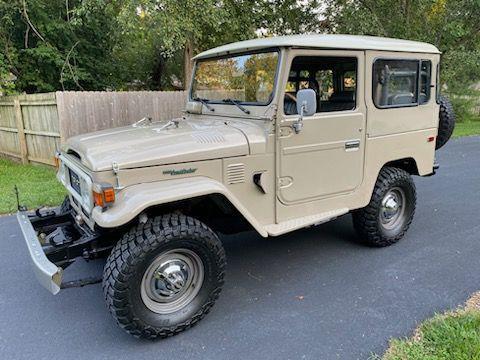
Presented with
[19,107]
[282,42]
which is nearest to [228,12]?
[19,107]

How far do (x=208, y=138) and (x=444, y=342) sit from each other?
2.25 metres

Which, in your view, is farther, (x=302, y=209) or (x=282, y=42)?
(x=302, y=209)

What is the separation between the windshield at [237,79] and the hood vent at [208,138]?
0.56 m

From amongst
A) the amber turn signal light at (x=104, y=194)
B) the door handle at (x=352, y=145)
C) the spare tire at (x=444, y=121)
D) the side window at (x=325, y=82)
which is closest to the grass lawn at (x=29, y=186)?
the amber turn signal light at (x=104, y=194)

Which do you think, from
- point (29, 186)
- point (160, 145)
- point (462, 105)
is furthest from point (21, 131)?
point (462, 105)

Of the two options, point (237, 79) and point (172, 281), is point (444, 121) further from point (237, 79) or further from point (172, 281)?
point (172, 281)

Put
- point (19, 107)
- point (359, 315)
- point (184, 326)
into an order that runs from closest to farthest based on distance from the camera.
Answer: point (184, 326), point (359, 315), point (19, 107)

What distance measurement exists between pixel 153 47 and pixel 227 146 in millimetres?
12841

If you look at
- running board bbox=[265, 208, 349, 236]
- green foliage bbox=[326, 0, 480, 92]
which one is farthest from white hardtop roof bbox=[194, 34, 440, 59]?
green foliage bbox=[326, 0, 480, 92]

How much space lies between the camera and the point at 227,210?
330cm

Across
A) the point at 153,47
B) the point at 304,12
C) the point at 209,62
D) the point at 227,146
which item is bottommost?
the point at 227,146

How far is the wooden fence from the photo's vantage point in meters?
7.74

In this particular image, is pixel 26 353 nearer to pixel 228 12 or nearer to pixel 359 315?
pixel 359 315

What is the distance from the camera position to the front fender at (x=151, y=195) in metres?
2.64
